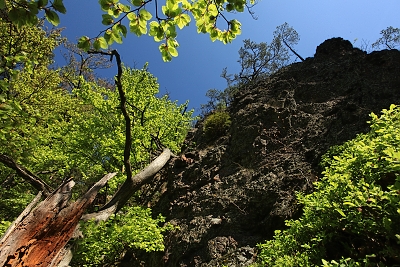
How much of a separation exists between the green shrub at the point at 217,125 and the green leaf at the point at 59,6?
1026 cm

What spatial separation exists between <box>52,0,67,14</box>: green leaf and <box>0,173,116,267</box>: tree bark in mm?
2761

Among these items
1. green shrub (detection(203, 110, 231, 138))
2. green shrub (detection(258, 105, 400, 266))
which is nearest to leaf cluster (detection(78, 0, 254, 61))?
green shrub (detection(258, 105, 400, 266))

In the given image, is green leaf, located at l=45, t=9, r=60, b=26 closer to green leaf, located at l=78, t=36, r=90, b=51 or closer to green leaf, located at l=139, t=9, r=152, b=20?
green leaf, located at l=78, t=36, r=90, b=51

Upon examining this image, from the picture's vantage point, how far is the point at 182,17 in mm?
2467

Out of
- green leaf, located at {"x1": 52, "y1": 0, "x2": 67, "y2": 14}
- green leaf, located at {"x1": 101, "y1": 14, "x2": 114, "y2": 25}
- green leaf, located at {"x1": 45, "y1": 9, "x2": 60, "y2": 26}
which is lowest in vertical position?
green leaf, located at {"x1": 45, "y1": 9, "x2": 60, "y2": 26}

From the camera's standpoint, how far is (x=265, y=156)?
29.4ft

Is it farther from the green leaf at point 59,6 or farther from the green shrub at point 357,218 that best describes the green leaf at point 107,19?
the green shrub at point 357,218

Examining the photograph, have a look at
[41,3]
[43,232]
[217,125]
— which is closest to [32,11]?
[41,3]

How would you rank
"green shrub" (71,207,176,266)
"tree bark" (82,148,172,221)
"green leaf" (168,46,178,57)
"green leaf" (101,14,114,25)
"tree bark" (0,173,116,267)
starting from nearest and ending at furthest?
"green leaf" (101,14,114,25)
"green leaf" (168,46,178,57)
"tree bark" (0,173,116,267)
"tree bark" (82,148,172,221)
"green shrub" (71,207,176,266)

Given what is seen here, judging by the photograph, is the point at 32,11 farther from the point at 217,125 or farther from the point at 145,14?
the point at 217,125

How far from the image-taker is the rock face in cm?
702

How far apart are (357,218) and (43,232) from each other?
13.3ft

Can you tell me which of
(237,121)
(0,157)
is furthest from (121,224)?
(237,121)

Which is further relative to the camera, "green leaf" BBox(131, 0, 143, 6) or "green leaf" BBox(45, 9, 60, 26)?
"green leaf" BBox(131, 0, 143, 6)
